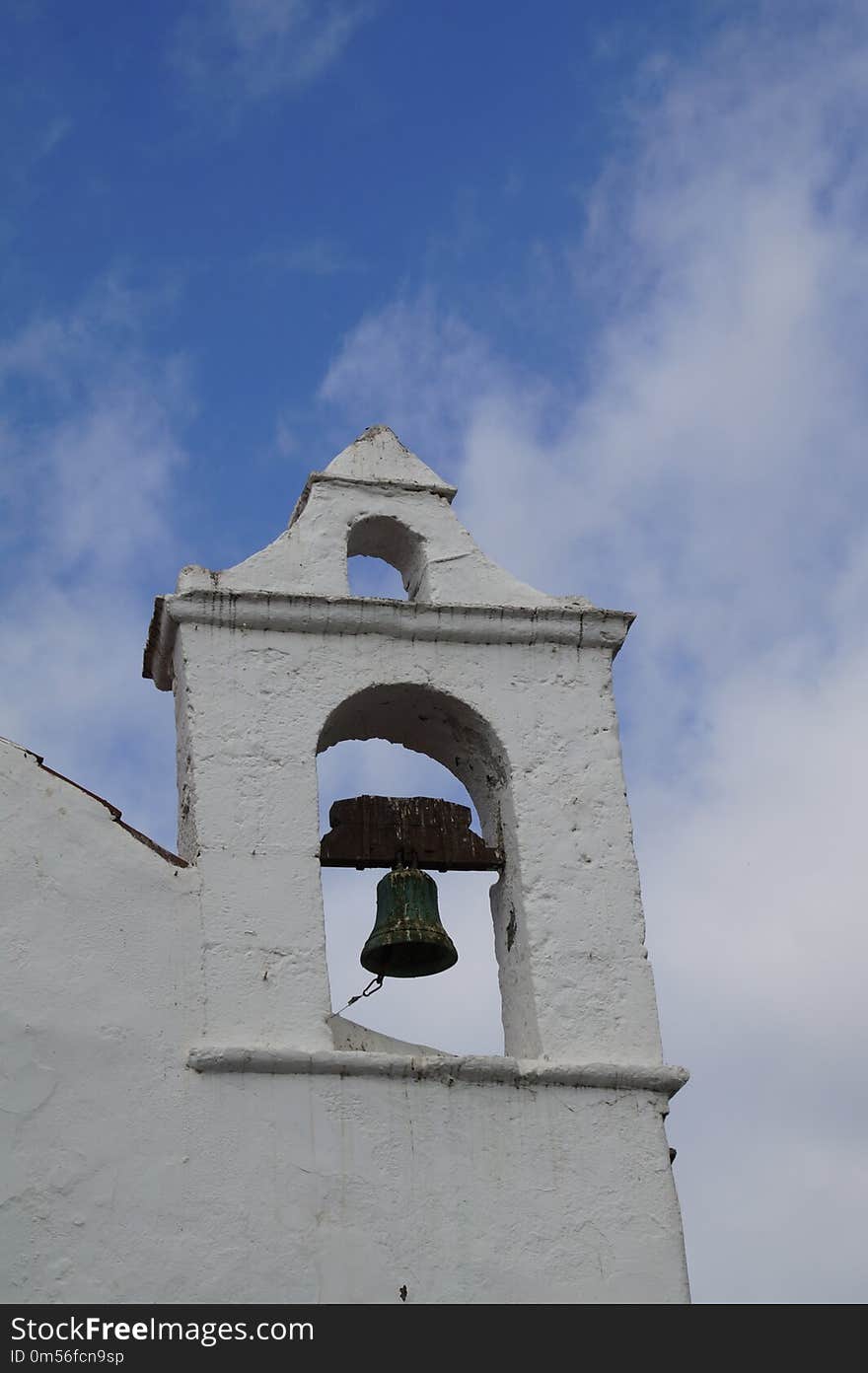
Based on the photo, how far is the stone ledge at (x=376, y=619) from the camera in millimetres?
9219

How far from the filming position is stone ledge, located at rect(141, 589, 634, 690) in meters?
9.22

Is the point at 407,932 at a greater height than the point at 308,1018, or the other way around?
the point at 407,932

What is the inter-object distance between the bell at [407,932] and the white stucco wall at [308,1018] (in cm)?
32

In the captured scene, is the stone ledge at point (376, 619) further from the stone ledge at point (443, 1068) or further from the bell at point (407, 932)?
the stone ledge at point (443, 1068)

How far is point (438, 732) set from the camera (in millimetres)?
9469

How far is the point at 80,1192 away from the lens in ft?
24.9

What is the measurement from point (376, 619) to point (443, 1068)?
2.26 m

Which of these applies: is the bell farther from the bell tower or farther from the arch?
the arch

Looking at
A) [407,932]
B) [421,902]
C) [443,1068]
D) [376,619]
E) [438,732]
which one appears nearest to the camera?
[443,1068]

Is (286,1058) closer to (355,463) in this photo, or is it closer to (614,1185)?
(614,1185)

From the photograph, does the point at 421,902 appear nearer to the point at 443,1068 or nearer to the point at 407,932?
the point at 407,932

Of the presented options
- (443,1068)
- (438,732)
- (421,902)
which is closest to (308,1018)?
(443,1068)

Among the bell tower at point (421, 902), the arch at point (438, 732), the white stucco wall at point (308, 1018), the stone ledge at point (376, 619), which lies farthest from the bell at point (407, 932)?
the stone ledge at point (376, 619)

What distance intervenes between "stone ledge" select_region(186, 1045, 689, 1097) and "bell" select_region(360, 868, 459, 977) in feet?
2.43
